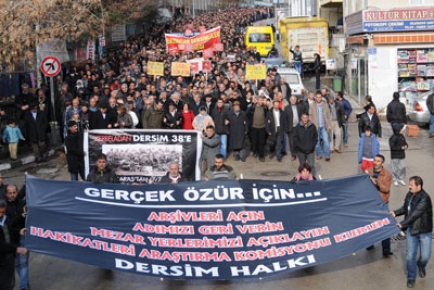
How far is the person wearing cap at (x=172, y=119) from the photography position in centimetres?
1625

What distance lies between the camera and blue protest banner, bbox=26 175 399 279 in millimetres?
8445

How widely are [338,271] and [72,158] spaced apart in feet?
21.0

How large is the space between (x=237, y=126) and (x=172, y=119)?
164 cm

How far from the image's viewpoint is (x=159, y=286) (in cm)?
893

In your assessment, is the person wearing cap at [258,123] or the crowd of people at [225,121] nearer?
the crowd of people at [225,121]

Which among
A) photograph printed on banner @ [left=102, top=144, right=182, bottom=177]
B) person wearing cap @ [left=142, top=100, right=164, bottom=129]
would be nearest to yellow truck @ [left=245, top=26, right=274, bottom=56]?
person wearing cap @ [left=142, top=100, right=164, bottom=129]

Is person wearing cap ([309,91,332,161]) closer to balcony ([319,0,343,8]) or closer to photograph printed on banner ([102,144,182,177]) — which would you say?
photograph printed on banner ([102,144,182,177])

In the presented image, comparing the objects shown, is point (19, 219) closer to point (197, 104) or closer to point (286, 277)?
point (286, 277)

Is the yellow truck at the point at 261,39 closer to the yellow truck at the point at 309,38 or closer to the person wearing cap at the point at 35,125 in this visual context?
the yellow truck at the point at 309,38

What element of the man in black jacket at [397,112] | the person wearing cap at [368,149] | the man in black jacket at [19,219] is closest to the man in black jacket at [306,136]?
the person wearing cap at [368,149]

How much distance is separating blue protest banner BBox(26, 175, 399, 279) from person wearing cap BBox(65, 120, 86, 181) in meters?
4.29

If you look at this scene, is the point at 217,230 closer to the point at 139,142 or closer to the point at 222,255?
the point at 222,255

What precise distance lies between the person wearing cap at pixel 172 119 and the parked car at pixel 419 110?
913 centimetres

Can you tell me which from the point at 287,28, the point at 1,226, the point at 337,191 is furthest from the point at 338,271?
the point at 287,28
